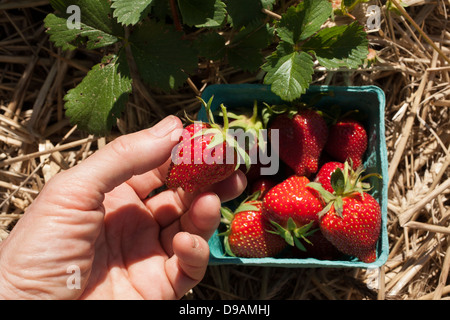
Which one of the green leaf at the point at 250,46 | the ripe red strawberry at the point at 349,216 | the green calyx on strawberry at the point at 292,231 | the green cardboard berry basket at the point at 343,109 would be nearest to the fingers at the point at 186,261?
the green cardboard berry basket at the point at 343,109

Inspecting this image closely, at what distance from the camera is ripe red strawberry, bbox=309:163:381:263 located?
1191 millimetres

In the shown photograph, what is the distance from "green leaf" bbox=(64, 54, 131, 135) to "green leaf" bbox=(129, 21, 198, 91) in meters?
0.06

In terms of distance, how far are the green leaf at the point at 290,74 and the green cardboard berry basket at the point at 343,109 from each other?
123 mm

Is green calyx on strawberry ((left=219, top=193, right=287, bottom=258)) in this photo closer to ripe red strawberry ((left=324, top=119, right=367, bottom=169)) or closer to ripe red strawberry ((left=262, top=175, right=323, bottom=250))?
ripe red strawberry ((left=262, top=175, right=323, bottom=250))

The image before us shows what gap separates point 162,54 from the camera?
1.24 metres

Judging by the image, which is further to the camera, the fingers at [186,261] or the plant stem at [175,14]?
the plant stem at [175,14]

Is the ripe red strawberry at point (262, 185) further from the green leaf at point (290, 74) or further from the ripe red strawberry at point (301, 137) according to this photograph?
the green leaf at point (290, 74)

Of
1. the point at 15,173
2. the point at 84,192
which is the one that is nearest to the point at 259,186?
the point at 84,192

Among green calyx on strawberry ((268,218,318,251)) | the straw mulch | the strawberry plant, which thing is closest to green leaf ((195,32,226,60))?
the strawberry plant

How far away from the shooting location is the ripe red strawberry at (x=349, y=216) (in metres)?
1.19
